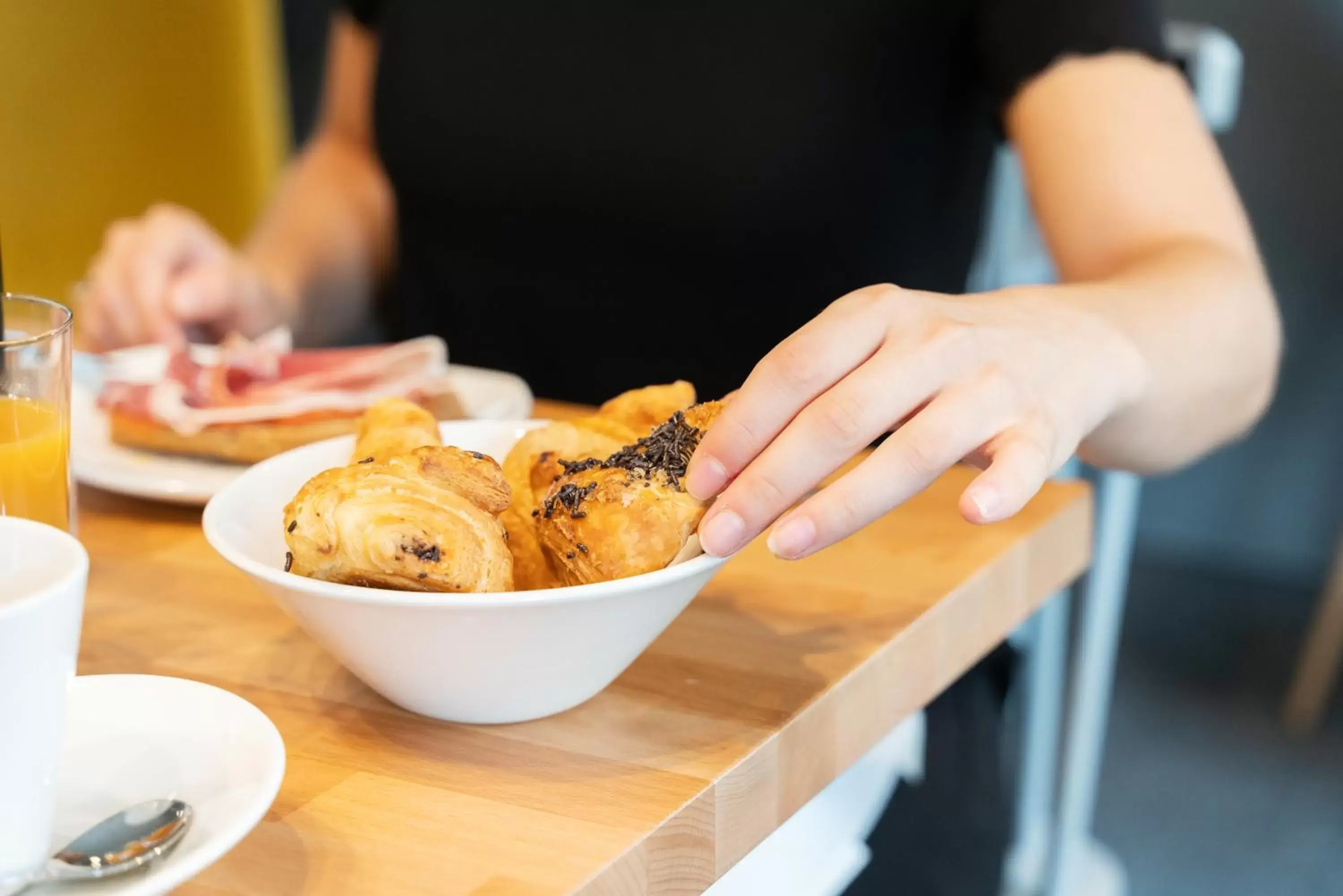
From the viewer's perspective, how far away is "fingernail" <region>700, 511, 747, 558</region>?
46 cm

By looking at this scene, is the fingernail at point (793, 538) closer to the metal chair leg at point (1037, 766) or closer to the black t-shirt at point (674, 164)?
the black t-shirt at point (674, 164)

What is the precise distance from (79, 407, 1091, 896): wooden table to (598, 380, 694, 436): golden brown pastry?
9 centimetres

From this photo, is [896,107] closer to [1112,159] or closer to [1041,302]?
[1112,159]

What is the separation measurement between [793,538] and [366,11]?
107 centimetres

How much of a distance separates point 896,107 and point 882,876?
24.0 inches

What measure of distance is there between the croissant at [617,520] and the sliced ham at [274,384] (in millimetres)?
333

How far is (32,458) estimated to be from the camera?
0.54 meters

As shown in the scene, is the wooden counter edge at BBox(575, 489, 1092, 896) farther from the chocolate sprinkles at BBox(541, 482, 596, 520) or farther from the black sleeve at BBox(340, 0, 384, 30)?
the black sleeve at BBox(340, 0, 384, 30)

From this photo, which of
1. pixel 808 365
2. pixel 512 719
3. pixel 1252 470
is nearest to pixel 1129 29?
pixel 808 365

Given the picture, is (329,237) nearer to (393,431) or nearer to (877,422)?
(393,431)

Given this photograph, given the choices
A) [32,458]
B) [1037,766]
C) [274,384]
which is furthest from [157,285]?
[1037,766]

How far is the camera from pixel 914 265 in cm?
118

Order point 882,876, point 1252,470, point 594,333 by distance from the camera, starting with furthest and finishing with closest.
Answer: point 1252,470 → point 594,333 → point 882,876

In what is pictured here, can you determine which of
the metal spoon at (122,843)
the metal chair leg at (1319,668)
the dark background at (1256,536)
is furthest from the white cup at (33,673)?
the metal chair leg at (1319,668)
